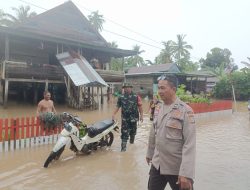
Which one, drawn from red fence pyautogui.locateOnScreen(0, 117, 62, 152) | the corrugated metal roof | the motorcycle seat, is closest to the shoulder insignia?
the motorcycle seat

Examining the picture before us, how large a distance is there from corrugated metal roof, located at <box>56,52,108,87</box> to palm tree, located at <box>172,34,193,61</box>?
40.4 metres

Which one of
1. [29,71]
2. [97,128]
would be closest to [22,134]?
[97,128]

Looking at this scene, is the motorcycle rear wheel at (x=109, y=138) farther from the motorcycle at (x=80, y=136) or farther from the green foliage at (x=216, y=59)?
the green foliage at (x=216, y=59)

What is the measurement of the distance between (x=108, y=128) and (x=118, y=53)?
15149mm

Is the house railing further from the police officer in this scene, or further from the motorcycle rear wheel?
the police officer

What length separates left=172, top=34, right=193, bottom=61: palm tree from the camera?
57.6m

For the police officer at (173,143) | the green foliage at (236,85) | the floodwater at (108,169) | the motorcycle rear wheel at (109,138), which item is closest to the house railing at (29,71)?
the floodwater at (108,169)

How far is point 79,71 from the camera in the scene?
59.7ft

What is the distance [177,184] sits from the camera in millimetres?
3211

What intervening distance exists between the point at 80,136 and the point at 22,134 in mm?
1521

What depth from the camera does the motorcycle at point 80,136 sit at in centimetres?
665

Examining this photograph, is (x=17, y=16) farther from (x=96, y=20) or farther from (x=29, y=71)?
(x=29, y=71)

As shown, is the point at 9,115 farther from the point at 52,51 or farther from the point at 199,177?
the point at 199,177

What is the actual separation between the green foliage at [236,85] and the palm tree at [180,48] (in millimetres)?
20527
